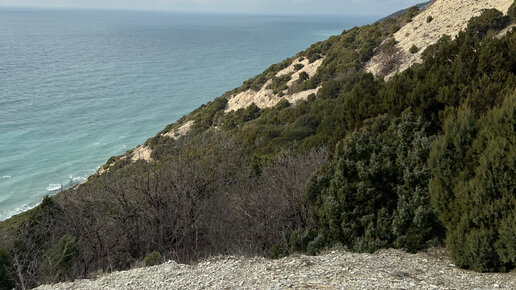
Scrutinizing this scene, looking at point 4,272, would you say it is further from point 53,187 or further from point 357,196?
point 53,187

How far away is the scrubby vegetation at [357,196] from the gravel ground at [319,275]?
1.17 ft

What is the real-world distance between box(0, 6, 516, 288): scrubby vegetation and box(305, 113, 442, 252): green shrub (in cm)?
3

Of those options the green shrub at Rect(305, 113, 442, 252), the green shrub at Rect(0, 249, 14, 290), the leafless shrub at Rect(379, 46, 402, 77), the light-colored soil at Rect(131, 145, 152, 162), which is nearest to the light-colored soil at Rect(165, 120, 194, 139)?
the light-colored soil at Rect(131, 145, 152, 162)

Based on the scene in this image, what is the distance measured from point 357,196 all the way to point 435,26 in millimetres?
25346

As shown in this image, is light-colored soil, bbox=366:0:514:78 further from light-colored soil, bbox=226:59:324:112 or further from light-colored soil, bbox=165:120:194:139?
light-colored soil, bbox=165:120:194:139

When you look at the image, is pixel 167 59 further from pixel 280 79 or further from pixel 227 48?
pixel 280 79

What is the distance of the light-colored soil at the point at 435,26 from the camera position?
81.8ft

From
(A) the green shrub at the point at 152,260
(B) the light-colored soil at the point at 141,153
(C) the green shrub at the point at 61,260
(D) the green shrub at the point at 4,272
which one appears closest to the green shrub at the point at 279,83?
(B) the light-colored soil at the point at 141,153

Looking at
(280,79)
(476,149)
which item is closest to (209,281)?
(476,149)

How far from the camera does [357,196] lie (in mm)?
7852

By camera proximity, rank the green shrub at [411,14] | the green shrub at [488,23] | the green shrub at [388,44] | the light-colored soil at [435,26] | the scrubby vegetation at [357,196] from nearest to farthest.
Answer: the scrubby vegetation at [357,196], the green shrub at [488,23], the light-colored soil at [435,26], the green shrub at [388,44], the green shrub at [411,14]

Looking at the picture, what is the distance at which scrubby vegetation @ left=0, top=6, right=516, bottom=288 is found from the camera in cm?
587

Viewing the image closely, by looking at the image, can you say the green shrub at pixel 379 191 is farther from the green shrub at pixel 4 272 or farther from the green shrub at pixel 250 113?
the green shrub at pixel 250 113

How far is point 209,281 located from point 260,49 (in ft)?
382
